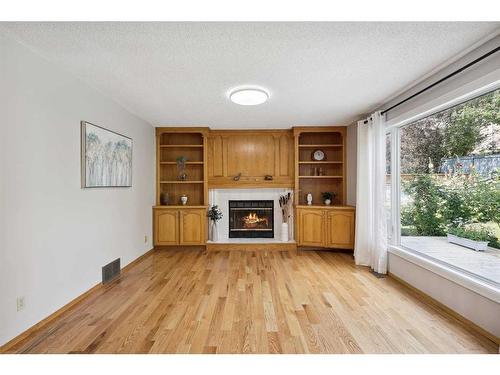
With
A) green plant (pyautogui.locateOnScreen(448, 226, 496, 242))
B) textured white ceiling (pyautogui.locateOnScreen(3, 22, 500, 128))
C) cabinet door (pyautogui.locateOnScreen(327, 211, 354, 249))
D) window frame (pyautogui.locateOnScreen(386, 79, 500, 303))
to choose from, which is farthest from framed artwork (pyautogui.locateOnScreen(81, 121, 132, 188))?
green plant (pyautogui.locateOnScreen(448, 226, 496, 242))

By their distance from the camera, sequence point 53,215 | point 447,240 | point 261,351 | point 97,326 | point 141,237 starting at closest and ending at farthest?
point 261,351 → point 97,326 → point 53,215 → point 447,240 → point 141,237

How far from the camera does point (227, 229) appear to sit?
5.41m

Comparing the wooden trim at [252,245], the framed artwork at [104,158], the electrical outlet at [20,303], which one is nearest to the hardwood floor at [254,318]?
the electrical outlet at [20,303]

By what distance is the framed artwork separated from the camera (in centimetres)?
286

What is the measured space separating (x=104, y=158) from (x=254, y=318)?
8.45ft

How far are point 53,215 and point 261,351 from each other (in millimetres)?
2201

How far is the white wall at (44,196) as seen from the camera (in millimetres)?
1962

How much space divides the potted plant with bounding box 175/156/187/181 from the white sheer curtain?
322 cm

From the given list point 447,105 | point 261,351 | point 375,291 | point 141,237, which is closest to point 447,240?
point 375,291

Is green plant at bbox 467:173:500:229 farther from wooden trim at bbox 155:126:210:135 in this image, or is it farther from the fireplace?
wooden trim at bbox 155:126:210:135

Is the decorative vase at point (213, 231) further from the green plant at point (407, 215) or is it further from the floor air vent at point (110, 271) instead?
the green plant at point (407, 215)

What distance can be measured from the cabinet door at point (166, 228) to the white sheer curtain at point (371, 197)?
3.26 m

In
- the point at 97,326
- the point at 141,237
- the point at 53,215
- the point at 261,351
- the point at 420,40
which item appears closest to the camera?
the point at 261,351

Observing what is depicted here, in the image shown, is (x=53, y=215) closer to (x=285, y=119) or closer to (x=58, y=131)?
(x=58, y=131)
